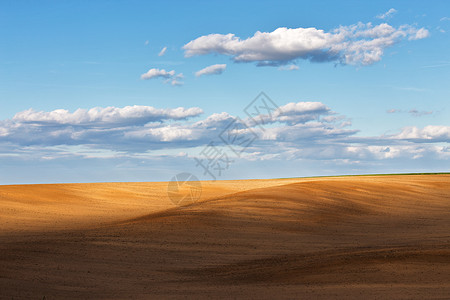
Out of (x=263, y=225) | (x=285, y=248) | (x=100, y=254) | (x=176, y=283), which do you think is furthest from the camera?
(x=263, y=225)

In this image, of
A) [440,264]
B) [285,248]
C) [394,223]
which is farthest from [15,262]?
[394,223]

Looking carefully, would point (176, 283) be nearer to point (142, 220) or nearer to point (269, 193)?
point (142, 220)

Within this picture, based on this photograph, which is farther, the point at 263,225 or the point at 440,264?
the point at 263,225

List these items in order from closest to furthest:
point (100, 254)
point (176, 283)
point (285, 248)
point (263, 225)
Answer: point (176, 283) → point (100, 254) → point (285, 248) → point (263, 225)

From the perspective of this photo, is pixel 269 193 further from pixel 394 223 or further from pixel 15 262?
pixel 15 262

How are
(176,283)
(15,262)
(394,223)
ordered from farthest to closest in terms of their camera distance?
(394,223), (15,262), (176,283)

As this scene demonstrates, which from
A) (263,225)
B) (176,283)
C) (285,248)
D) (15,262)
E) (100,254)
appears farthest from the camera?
(263,225)

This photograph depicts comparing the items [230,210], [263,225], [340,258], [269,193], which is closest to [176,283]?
[340,258]

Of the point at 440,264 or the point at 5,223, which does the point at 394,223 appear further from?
the point at 5,223

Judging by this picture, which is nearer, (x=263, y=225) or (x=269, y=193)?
(x=263, y=225)

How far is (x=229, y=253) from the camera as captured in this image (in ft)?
65.7

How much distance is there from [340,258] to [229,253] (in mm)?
4958

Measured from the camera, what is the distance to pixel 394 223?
94.8 ft

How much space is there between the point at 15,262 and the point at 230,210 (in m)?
14.4
